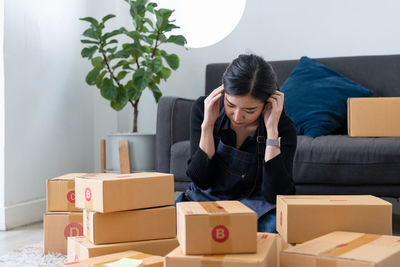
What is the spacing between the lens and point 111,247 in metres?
1.40

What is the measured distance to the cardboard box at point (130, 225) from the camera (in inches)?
55.4

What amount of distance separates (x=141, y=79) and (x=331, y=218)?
170 centimetres

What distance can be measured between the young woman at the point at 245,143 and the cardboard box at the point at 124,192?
18cm

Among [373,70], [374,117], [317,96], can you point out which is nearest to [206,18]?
[317,96]

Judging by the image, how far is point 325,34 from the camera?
10.2 feet

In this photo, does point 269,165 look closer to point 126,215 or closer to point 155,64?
point 126,215

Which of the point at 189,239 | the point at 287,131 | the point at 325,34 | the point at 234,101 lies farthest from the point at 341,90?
the point at 189,239

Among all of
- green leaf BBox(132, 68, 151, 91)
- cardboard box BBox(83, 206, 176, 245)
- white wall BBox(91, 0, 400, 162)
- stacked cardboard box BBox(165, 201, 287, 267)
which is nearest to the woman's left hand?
cardboard box BBox(83, 206, 176, 245)

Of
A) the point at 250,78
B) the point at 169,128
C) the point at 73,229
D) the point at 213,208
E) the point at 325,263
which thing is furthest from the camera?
the point at 169,128

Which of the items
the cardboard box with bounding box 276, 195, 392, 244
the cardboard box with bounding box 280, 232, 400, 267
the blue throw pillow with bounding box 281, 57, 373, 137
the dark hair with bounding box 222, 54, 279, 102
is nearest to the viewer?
the cardboard box with bounding box 280, 232, 400, 267

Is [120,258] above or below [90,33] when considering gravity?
below

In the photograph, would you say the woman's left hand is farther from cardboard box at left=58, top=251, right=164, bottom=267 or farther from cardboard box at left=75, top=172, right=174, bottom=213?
cardboard box at left=58, top=251, right=164, bottom=267

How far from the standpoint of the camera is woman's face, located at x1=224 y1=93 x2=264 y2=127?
1.52 m

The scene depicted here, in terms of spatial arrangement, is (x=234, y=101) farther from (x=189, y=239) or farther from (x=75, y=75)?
(x=75, y=75)
